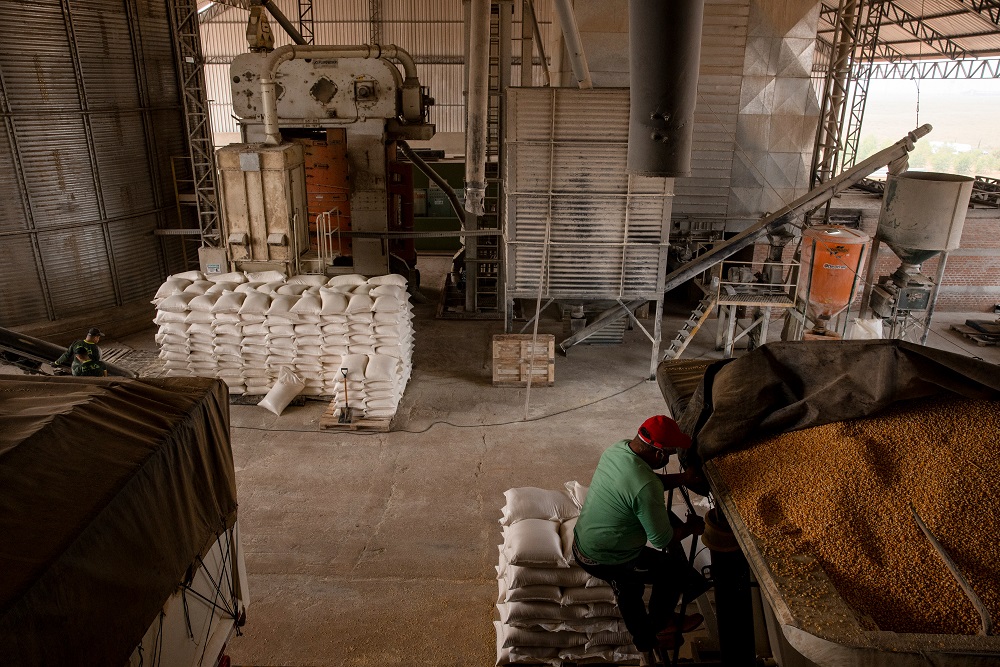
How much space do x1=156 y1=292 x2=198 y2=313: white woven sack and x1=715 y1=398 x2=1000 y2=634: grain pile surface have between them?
941 centimetres

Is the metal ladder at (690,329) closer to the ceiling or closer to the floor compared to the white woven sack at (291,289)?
closer to the floor

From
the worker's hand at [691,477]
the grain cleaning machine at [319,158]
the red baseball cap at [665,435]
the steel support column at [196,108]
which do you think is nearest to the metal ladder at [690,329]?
the grain cleaning machine at [319,158]

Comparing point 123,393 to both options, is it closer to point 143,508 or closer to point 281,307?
point 143,508

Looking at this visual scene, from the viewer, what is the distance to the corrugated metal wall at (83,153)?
1280cm

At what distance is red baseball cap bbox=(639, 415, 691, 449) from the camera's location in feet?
15.2

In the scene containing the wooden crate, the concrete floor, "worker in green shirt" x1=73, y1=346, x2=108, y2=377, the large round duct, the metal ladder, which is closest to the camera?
the concrete floor

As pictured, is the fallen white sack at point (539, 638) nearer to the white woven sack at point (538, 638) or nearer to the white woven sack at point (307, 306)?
the white woven sack at point (538, 638)

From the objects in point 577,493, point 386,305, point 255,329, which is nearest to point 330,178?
point 255,329

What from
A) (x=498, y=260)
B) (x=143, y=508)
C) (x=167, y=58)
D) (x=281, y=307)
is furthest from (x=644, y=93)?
(x=167, y=58)

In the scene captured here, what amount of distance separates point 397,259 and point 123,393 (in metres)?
11.3

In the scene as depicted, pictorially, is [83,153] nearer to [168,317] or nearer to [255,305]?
[168,317]

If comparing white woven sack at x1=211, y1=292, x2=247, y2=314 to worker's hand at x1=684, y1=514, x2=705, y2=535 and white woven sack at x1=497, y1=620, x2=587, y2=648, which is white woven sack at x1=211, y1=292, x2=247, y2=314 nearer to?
white woven sack at x1=497, y1=620, x2=587, y2=648

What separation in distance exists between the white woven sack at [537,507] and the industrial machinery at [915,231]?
24.3 ft

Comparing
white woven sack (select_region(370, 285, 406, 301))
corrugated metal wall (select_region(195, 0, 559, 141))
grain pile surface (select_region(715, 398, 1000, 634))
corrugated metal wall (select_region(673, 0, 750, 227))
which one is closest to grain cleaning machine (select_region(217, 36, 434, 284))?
white woven sack (select_region(370, 285, 406, 301))
